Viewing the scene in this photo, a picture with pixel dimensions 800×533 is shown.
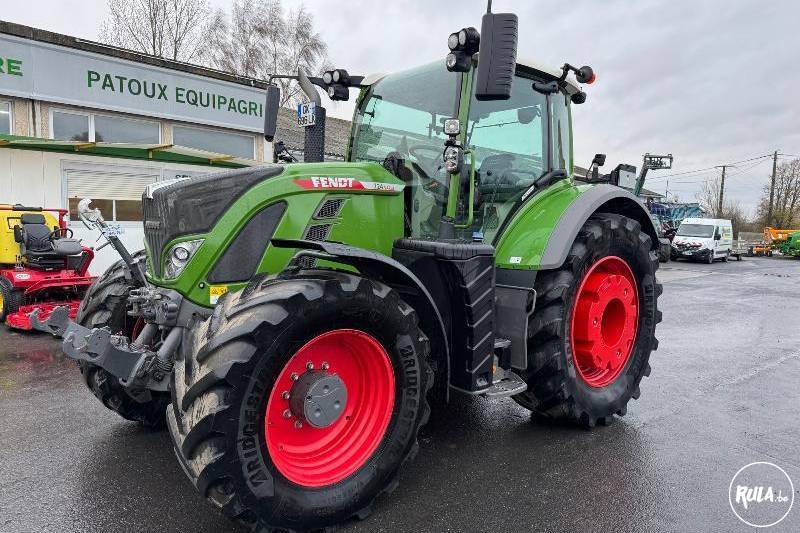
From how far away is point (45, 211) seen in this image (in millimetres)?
8195

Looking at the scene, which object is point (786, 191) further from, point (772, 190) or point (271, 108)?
point (271, 108)

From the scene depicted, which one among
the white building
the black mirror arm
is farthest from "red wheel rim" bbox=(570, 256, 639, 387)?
the white building

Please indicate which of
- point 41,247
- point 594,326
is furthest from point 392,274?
point 41,247

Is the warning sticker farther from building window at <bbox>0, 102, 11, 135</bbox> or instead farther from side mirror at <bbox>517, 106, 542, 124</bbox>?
building window at <bbox>0, 102, 11, 135</bbox>

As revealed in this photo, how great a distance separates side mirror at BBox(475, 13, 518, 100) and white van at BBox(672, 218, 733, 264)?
78.1ft

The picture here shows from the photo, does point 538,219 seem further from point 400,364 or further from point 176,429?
point 176,429

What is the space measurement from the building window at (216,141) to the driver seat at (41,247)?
609 cm

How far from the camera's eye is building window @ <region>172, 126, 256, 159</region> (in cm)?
1335

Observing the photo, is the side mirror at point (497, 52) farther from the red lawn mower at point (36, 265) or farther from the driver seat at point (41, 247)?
the driver seat at point (41, 247)

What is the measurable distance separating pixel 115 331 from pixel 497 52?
276cm

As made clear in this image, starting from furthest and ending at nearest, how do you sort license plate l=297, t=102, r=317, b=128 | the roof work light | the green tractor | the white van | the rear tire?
the white van < license plate l=297, t=102, r=317, b=128 < the rear tire < the roof work light < the green tractor

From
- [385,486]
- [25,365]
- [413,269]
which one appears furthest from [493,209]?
[25,365]

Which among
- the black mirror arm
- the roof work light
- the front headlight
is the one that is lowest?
the front headlight

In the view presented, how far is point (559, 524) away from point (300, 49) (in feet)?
89.2
